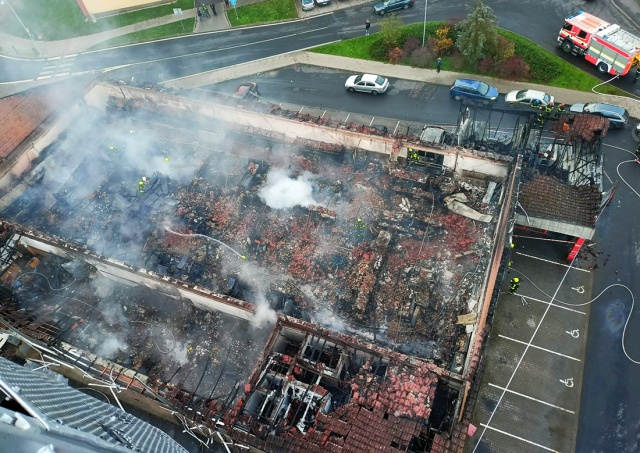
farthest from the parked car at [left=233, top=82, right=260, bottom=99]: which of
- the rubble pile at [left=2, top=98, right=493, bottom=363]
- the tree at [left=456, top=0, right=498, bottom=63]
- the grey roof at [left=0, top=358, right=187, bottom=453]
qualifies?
the grey roof at [left=0, top=358, right=187, bottom=453]

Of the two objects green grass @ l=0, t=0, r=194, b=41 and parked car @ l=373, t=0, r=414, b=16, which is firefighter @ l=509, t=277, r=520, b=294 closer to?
parked car @ l=373, t=0, r=414, b=16

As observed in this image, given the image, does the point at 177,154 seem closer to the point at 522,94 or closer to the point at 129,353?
the point at 129,353

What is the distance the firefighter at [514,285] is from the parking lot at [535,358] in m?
0.30

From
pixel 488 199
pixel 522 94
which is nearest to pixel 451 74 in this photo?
pixel 522 94

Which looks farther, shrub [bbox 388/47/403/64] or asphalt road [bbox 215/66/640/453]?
shrub [bbox 388/47/403/64]

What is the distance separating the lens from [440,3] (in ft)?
136

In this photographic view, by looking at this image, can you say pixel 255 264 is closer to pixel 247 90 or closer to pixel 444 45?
pixel 247 90

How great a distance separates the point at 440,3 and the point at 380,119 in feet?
51.7

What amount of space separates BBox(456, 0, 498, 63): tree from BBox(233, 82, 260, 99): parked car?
1590 centimetres

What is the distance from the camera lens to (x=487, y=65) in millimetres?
35312

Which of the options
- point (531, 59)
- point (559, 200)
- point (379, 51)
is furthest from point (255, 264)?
point (531, 59)

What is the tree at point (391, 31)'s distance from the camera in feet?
123

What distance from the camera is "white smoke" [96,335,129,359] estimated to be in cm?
1952

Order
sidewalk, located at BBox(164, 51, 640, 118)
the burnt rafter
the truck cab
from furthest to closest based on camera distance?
1. the truck cab
2. sidewalk, located at BBox(164, 51, 640, 118)
3. the burnt rafter
